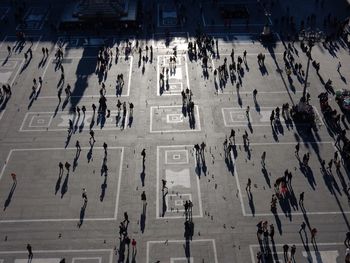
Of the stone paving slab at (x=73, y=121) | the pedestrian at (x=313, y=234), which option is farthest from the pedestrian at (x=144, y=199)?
the pedestrian at (x=313, y=234)

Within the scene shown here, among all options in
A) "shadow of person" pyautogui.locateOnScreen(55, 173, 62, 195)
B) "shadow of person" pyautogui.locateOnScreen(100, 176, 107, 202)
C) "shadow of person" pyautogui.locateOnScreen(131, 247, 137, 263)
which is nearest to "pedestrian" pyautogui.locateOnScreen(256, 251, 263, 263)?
"shadow of person" pyautogui.locateOnScreen(131, 247, 137, 263)

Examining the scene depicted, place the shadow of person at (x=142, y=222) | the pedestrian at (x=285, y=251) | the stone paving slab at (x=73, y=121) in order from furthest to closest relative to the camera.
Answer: the stone paving slab at (x=73, y=121) → the shadow of person at (x=142, y=222) → the pedestrian at (x=285, y=251)

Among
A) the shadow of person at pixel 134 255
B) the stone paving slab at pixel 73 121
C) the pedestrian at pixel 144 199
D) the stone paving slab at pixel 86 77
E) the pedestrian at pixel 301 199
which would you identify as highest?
the stone paving slab at pixel 86 77

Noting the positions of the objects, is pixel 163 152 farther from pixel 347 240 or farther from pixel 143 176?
pixel 347 240

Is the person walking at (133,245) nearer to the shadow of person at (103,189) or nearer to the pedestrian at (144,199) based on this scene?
the pedestrian at (144,199)

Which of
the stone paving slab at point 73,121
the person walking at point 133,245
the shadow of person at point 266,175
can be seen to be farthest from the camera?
the stone paving slab at point 73,121

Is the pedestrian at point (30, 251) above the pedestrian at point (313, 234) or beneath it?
beneath

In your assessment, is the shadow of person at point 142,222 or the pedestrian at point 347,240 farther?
the shadow of person at point 142,222

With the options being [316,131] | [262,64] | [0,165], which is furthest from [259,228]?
[262,64]

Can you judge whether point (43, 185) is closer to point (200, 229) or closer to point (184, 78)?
point (200, 229)

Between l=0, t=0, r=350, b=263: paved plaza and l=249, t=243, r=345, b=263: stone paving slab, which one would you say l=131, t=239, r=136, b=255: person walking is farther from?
l=249, t=243, r=345, b=263: stone paving slab
